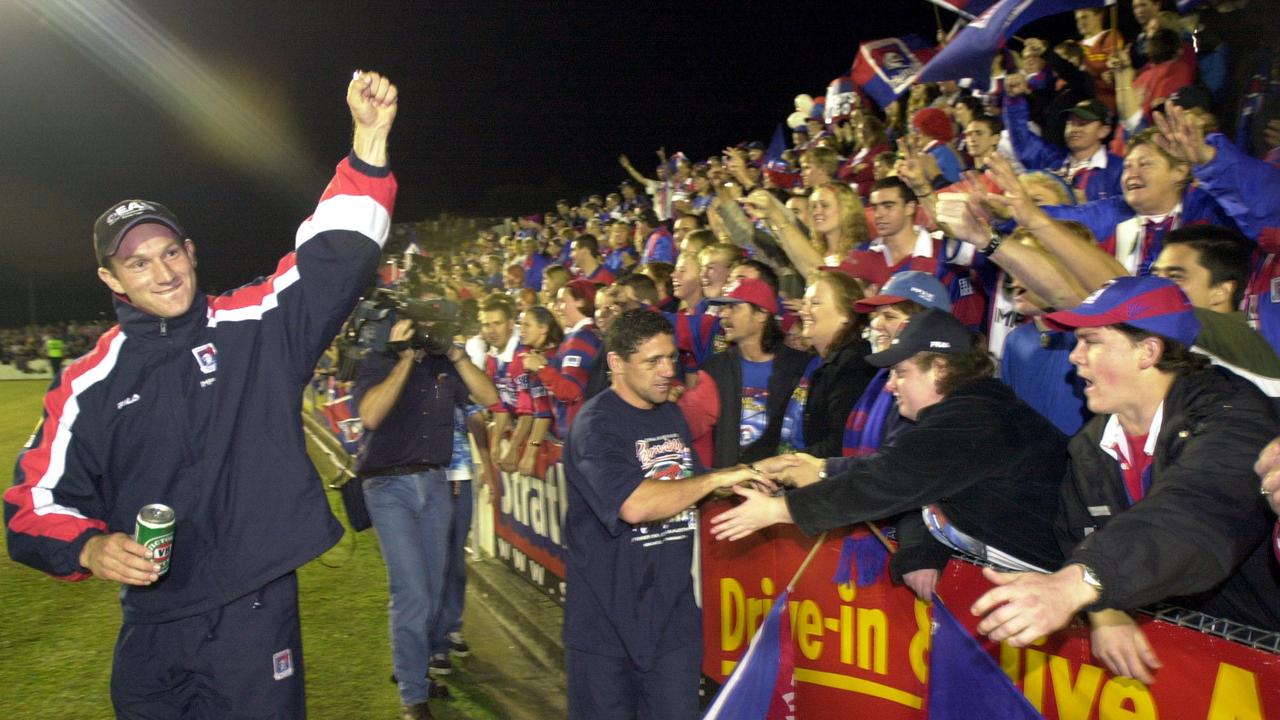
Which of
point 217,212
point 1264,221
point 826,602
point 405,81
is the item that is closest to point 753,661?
point 826,602

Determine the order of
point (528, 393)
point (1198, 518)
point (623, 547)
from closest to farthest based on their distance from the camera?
point (1198, 518)
point (623, 547)
point (528, 393)

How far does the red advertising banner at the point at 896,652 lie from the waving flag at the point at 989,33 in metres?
3.61

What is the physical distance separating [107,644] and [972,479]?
258 inches

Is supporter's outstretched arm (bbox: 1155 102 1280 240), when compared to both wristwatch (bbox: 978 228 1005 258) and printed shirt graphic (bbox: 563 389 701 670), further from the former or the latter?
printed shirt graphic (bbox: 563 389 701 670)

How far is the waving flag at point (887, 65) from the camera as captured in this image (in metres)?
10.4

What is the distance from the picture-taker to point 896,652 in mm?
3645

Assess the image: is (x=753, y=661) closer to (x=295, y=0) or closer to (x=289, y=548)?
(x=289, y=548)

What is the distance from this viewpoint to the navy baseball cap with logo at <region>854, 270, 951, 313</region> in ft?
13.9

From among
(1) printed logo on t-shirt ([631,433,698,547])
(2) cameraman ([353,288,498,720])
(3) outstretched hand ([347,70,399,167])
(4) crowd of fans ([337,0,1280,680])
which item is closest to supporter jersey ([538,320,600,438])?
(4) crowd of fans ([337,0,1280,680])

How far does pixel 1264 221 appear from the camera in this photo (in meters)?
4.37

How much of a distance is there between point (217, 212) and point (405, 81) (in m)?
18.4

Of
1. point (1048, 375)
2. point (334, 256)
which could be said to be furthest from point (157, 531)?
point (1048, 375)

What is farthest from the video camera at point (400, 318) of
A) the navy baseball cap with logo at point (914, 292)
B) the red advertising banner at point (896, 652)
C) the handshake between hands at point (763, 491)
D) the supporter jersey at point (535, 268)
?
the supporter jersey at point (535, 268)

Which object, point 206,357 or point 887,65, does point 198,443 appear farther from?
point 887,65
